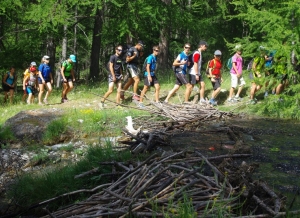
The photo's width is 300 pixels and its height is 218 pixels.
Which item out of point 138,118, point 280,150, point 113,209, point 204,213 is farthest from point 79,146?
point 204,213

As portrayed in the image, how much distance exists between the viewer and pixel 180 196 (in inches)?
148

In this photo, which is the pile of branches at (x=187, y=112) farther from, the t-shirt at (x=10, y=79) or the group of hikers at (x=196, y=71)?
the t-shirt at (x=10, y=79)

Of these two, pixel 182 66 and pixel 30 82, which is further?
pixel 30 82

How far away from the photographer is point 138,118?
366 inches

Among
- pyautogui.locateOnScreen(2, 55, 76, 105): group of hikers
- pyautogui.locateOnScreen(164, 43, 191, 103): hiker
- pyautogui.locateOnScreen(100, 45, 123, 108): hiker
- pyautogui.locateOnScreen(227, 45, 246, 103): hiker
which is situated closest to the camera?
pyautogui.locateOnScreen(164, 43, 191, 103): hiker

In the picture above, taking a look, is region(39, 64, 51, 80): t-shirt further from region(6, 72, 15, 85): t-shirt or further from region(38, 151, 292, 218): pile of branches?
region(38, 151, 292, 218): pile of branches

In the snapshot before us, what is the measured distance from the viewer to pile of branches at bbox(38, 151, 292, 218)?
136 inches

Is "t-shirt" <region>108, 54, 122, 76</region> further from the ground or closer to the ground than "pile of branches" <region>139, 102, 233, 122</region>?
further from the ground

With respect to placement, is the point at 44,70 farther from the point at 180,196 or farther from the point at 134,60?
the point at 180,196

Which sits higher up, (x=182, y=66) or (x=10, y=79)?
(x=182, y=66)

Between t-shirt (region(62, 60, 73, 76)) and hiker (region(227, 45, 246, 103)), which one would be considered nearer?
hiker (region(227, 45, 246, 103))

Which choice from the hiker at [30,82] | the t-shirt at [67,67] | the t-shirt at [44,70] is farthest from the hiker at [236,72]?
the hiker at [30,82]

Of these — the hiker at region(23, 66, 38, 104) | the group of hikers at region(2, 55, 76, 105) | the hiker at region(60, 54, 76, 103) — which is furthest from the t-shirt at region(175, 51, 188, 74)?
the hiker at region(23, 66, 38, 104)

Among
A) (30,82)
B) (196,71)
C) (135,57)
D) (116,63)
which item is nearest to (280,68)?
(196,71)
